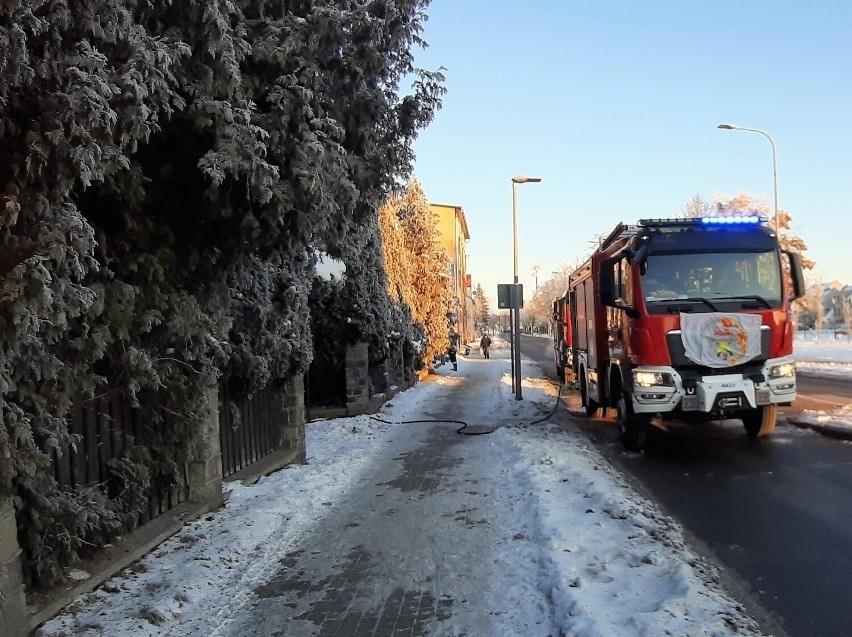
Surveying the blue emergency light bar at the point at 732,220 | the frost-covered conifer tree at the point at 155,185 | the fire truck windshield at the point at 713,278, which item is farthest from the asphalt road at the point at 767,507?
the frost-covered conifer tree at the point at 155,185

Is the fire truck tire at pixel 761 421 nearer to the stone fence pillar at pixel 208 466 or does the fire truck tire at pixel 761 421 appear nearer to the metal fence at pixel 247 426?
the metal fence at pixel 247 426

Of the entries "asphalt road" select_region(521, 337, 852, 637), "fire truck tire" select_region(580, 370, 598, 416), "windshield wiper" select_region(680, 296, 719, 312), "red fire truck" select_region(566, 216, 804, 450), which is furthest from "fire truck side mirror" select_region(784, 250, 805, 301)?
"fire truck tire" select_region(580, 370, 598, 416)

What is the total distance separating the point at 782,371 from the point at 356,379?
8.21 meters

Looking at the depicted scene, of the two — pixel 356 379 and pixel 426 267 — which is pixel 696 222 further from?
pixel 426 267

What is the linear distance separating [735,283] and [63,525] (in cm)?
846

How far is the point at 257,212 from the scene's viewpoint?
5.44 m

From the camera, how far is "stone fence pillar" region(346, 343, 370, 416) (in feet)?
46.7

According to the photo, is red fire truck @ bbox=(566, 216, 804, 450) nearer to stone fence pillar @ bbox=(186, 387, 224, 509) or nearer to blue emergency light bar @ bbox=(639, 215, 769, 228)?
blue emergency light bar @ bbox=(639, 215, 769, 228)

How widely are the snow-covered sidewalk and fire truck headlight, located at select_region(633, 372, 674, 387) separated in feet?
3.95

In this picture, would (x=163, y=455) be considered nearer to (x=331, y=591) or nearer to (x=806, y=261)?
(x=331, y=591)

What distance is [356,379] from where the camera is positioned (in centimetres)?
1434

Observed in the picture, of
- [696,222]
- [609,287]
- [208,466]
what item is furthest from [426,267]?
[208,466]

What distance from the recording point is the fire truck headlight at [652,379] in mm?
9023

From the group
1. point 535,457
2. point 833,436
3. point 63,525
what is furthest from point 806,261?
point 63,525
